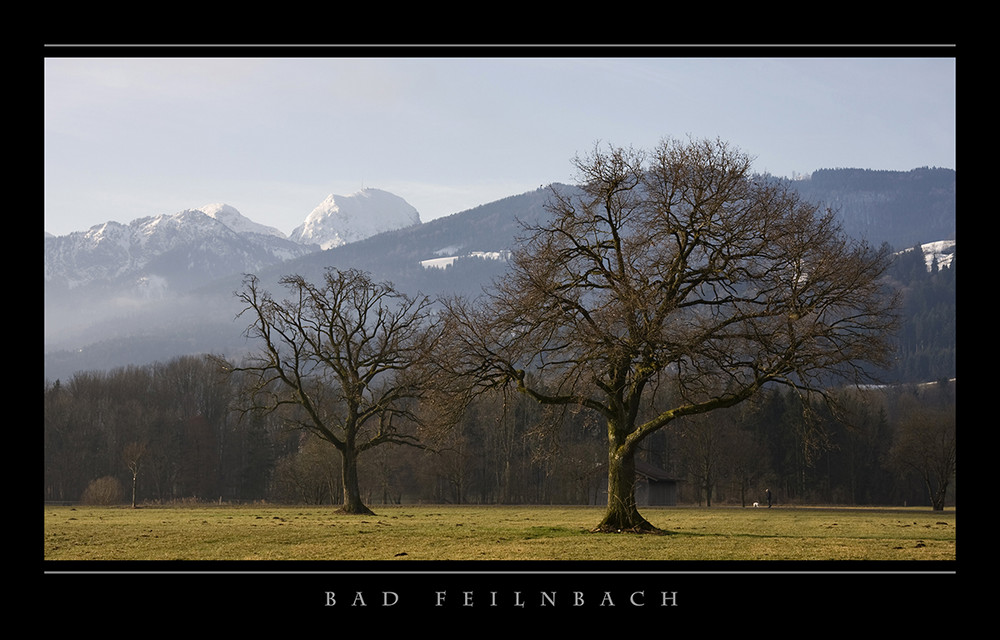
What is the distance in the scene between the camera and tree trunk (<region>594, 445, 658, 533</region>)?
30891mm

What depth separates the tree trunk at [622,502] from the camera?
3089cm

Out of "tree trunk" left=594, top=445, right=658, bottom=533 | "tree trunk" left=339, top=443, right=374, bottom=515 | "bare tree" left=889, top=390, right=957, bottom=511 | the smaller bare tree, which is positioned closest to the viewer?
"tree trunk" left=594, top=445, right=658, bottom=533

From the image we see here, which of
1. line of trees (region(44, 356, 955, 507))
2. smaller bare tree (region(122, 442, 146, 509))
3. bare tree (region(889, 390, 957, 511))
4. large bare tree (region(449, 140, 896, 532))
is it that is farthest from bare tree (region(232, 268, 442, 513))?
bare tree (region(889, 390, 957, 511))

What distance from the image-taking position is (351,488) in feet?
172

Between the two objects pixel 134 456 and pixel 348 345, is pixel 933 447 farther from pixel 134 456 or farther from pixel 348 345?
pixel 134 456

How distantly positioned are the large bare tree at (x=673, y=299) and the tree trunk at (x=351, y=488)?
78.4 feet

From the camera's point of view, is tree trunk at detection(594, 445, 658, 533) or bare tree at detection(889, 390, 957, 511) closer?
tree trunk at detection(594, 445, 658, 533)

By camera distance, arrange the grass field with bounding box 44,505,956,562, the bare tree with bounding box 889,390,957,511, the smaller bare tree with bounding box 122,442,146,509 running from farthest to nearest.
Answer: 1. the bare tree with bounding box 889,390,957,511
2. the smaller bare tree with bounding box 122,442,146,509
3. the grass field with bounding box 44,505,956,562

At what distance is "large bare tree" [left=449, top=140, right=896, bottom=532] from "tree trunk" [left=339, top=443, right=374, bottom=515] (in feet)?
78.4

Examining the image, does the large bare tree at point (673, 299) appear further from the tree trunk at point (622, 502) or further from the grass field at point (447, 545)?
the grass field at point (447, 545)

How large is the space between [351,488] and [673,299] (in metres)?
29.7

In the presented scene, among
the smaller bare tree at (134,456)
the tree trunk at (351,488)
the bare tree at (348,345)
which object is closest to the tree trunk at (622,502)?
the bare tree at (348,345)

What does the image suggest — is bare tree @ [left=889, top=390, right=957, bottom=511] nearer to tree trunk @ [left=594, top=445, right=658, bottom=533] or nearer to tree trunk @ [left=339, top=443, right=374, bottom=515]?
tree trunk @ [left=339, top=443, right=374, bottom=515]
